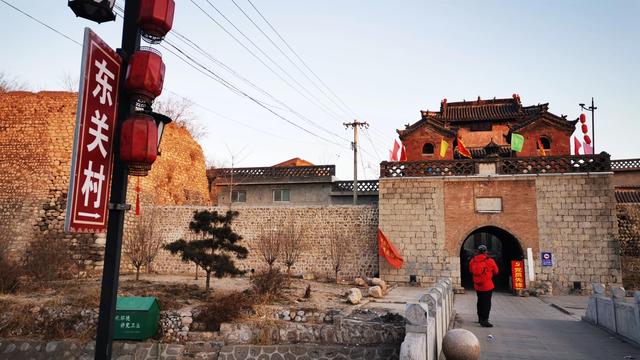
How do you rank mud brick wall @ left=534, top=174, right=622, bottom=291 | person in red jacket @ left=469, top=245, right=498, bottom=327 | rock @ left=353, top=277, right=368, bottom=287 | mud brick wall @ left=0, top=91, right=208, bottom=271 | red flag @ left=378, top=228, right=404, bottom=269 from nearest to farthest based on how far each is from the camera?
1. person in red jacket @ left=469, top=245, right=498, bottom=327
2. mud brick wall @ left=534, top=174, right=622, bottom=291
3. rock @ left=353, top=277, right=368, bottom=287
4. mud brick wall @ left=0, top=91, right=208, bottom=271
5. red flag @ left=378, top=228, right=404, bottom=269

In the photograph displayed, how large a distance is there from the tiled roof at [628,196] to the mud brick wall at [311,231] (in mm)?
12911

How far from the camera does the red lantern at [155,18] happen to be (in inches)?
143

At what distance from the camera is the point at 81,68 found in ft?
10.9

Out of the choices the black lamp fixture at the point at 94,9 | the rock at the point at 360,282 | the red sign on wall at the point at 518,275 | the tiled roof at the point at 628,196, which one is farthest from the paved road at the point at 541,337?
the tiled roof at the point at 628,196

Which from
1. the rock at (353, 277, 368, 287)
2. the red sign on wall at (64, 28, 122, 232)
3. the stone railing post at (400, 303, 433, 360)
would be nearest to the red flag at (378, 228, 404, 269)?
the rock at (353, 277, 368, 287)

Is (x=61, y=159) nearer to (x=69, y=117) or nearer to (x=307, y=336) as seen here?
(x=69, y=117)

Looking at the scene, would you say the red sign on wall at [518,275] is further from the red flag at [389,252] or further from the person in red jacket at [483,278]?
the person in red jacket at [483,278]

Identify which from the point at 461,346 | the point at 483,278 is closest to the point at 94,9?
the point at 461,346

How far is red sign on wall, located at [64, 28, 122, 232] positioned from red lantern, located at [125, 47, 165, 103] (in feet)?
0.59

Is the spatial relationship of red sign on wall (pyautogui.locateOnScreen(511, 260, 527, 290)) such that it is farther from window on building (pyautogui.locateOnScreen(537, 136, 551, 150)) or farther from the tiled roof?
the tiled roof

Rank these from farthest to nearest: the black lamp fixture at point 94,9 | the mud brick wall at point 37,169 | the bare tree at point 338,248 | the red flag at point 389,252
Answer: the bare tree at point 338,248, the red flag at point 389,252, the mud brick wall at point 37,169, the black lamp fixture at point 94,9

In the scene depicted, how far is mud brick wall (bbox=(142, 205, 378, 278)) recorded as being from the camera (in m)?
16.3

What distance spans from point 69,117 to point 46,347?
9627 mm

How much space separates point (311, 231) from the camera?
55.0 ft
